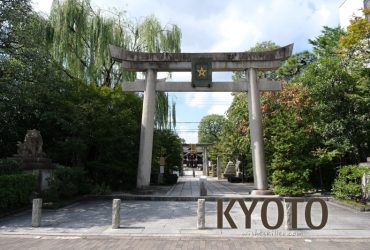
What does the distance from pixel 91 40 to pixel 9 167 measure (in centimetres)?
1113

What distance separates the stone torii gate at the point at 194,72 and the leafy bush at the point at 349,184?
412 centimetres

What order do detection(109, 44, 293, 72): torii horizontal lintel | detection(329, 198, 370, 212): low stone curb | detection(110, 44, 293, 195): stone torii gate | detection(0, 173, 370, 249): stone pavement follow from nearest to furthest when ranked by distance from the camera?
detection(0, 173, 370, 249): stone pavement → detection(329, 198, 370, 212): low stone curb → detection(110, 44, 293, 195): stone torii gate → detection(109, 44, 293, 72): torii horizontal lintel

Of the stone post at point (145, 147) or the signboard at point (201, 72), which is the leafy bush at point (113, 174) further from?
the signboard at point (201, 72)

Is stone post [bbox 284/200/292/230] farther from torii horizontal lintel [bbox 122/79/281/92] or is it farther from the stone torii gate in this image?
torii horizontal lintel [bbox 122/79/281/92]

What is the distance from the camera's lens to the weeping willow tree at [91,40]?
21594 millimetres

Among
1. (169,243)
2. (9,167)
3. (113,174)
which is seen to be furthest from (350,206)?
(9,167)

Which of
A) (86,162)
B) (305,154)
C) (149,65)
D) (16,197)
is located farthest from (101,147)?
(305,154)

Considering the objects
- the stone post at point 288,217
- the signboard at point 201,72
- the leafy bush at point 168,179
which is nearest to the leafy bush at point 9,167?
the signboard at point 201,72

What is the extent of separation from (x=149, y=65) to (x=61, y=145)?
19.0ft

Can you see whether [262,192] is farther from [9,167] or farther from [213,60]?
[9,167]

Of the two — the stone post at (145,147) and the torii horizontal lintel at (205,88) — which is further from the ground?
the torii horizontal lintel at (205,88)

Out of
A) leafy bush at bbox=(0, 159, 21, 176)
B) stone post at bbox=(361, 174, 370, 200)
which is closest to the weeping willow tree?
leafy bush at bbox=(0, 159, 21, 176)

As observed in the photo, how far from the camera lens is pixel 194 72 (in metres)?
18.6

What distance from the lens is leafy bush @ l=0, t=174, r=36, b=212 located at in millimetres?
11523
